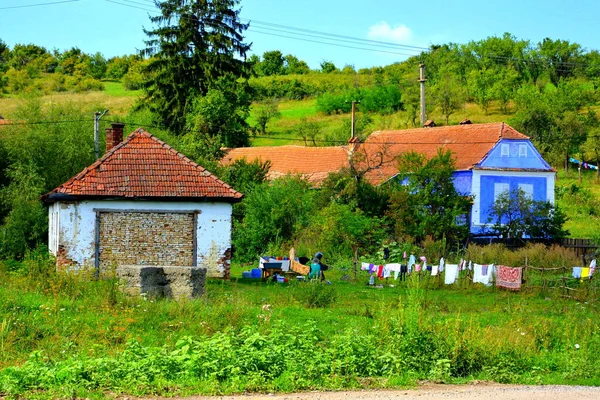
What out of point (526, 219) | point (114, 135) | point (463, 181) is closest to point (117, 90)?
point (463, 181)

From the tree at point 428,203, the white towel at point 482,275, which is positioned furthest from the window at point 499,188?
the white towel at point 482,275

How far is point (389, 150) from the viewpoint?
45.6 meters

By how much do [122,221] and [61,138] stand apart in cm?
1095

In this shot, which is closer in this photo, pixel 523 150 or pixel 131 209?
pixel 131 209

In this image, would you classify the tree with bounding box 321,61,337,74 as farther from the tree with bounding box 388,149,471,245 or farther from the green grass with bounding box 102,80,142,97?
the tree with bounding box 388,149,471,245

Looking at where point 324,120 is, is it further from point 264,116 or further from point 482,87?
point 482,87

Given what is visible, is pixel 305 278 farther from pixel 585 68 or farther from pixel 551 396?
pixel 585 68

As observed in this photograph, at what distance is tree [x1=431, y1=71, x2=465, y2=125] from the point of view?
75.5m

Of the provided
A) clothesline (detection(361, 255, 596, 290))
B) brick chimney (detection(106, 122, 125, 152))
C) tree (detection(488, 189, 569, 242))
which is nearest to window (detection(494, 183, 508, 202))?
tree (detection(488, 189, 569, 242))

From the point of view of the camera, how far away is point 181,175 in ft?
88.8

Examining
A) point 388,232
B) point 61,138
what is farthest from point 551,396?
point 61,138

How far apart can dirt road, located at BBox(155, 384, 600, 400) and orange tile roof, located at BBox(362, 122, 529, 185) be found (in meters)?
28.1

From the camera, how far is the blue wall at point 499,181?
134 ft

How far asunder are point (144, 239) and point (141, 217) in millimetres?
699
